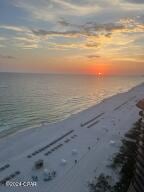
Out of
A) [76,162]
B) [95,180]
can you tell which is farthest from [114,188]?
[76,162]

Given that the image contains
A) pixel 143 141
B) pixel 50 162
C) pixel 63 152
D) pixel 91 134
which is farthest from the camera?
pixel 91 134

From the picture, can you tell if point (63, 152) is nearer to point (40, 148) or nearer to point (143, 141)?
point (40, 148)

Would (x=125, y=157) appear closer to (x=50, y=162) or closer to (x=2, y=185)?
(x=50, y=162)

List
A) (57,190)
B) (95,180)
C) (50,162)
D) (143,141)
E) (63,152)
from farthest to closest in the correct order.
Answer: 1. (63,152)
2. (50,162)
3. (95,180)
4. (57,190)
5. (143,141)

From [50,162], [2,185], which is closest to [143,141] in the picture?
[2,185]

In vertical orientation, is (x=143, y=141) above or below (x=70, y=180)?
above

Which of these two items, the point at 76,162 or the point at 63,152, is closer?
the point at 76,162
